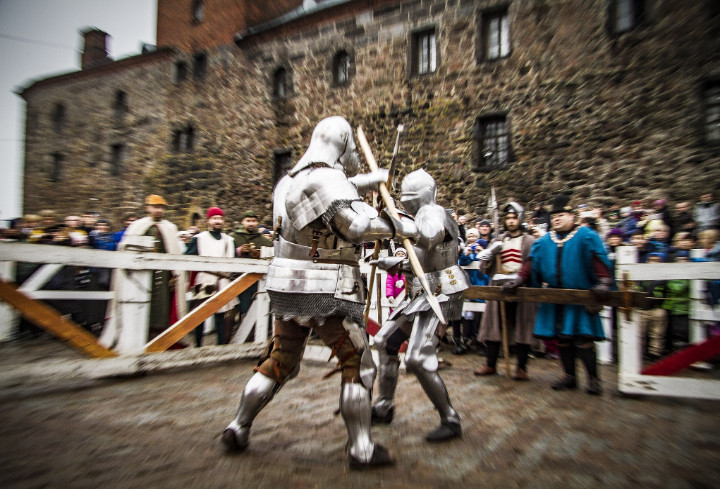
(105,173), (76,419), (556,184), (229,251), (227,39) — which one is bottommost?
(76,419)

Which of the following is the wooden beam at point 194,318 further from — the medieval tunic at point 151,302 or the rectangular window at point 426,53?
the rectangular window at point 426,53

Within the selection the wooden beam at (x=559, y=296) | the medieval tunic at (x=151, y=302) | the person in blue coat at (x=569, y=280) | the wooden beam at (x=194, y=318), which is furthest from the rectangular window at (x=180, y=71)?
the person in blue coat at (x=569, y=280)

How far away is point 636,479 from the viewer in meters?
2.21

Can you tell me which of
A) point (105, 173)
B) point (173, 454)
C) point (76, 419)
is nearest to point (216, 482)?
point (173, 454)

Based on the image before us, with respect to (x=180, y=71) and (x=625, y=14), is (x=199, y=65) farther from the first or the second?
(x=625, y=14)

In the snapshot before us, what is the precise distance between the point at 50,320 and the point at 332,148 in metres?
2.87

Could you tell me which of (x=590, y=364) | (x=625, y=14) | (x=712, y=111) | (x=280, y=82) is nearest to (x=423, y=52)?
(x=625, y=14)

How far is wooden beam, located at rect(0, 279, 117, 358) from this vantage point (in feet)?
11.0

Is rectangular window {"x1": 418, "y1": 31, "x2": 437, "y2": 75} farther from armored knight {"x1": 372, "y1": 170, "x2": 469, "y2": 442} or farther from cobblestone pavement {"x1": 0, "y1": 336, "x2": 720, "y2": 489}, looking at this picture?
cobblestone pavement {"x1": 0, "y1": 336, "x2": 720, "y2": 489}

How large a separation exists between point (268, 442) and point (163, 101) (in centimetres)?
1854

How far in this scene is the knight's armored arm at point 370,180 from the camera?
2.66 metres

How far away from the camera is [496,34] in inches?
470

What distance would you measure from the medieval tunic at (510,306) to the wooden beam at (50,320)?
12.7 feet

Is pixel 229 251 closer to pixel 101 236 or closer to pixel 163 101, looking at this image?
pixel 101 236
